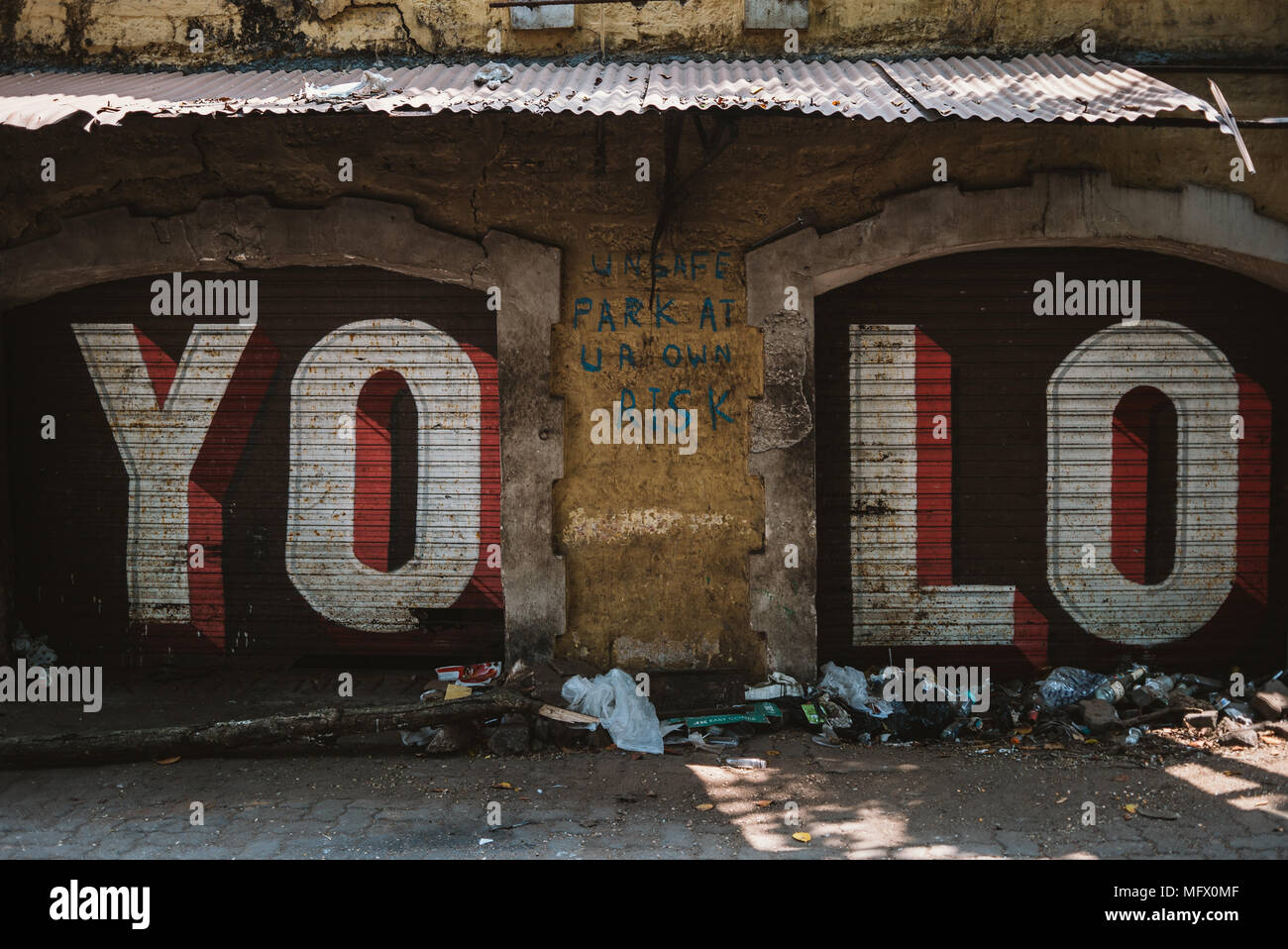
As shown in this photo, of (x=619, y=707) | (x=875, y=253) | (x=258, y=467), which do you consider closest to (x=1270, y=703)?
(x=875, y=253)

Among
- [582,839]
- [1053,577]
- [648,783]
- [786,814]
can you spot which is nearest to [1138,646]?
[1053,577]

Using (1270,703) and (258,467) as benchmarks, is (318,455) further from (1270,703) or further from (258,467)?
(1270,703)

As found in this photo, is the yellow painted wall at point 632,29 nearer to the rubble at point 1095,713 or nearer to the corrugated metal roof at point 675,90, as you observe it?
the corrugated metal roof at point 675,90

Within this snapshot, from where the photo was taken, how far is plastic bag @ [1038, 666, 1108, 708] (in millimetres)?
5930

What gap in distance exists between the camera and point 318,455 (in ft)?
21.2

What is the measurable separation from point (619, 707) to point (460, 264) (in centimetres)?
288

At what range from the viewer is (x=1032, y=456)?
20.7 feet

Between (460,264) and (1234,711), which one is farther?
(460,264)

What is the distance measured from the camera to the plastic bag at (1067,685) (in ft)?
19.5

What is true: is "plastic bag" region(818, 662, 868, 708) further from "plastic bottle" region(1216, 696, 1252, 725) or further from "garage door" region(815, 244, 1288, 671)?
"plastic bottle" region(1216, 696, 1252, 725)

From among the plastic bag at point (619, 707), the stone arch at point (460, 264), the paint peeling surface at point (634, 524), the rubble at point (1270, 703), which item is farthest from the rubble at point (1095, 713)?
the stone arch at point (460, 264)

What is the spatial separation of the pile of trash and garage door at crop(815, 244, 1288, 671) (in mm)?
285

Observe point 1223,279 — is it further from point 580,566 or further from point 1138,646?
point 580,566

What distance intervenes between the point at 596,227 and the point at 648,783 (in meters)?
3.29
